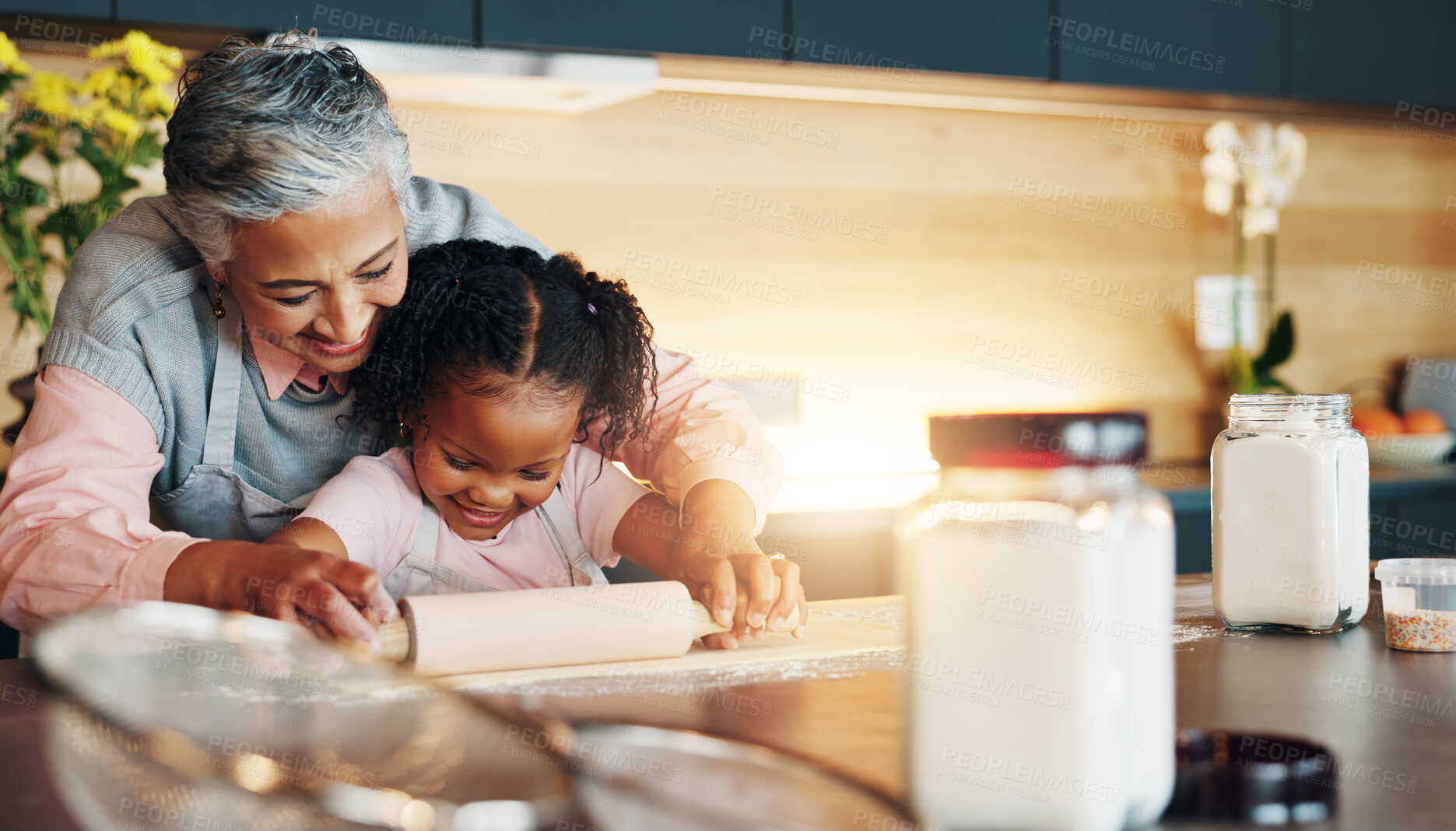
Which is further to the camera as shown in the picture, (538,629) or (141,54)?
(141,54)

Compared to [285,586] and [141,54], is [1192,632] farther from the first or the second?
[141,54]

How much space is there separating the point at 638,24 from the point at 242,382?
1.24 m

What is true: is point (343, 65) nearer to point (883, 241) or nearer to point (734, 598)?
point (734, 598)

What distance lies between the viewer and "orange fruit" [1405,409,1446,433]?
2967 millimetres

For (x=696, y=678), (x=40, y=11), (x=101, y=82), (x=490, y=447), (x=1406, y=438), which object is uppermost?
(x=40, y=11)

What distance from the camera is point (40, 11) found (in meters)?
1.89

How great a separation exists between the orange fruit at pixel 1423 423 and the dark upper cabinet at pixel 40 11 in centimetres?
293

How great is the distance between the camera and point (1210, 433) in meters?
3.16

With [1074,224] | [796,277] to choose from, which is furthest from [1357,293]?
[796,277]

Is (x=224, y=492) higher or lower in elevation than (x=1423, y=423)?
higher

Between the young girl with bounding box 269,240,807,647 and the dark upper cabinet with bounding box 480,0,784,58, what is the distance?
966mm

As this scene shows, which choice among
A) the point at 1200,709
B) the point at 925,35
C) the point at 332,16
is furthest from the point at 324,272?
the point at 925,35

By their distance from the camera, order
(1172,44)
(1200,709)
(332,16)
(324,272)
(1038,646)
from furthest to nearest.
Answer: (1172,44), (332,16), (324,272), (1200,709), (1038,646)

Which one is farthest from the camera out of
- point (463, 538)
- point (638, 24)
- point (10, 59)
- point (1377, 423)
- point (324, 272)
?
point (1377, 423)
